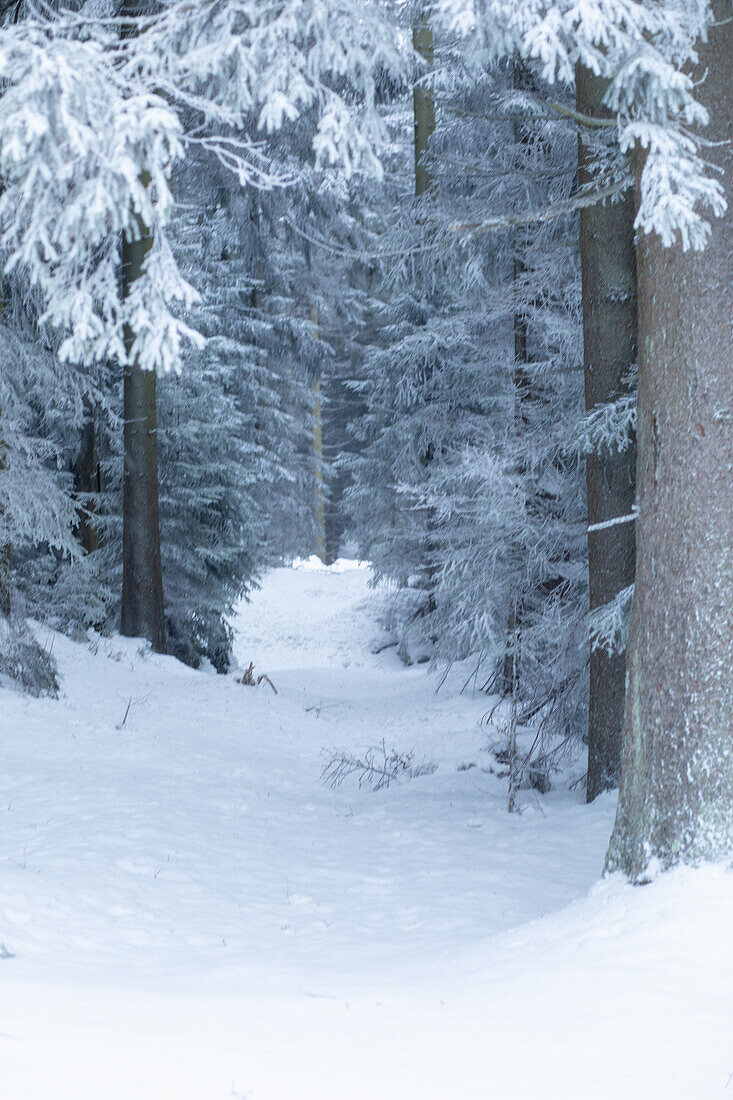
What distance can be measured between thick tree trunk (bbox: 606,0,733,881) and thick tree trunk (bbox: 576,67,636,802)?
253 centimetres

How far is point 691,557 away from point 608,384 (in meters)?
3.04

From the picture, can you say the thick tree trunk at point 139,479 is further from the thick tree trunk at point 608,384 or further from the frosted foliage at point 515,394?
the thick tree trunk at point 608,384

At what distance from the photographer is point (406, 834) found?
7473mm

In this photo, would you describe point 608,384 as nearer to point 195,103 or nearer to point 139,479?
point 195,103

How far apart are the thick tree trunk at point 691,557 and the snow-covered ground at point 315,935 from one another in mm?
284

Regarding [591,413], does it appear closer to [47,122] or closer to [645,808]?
[645,808]

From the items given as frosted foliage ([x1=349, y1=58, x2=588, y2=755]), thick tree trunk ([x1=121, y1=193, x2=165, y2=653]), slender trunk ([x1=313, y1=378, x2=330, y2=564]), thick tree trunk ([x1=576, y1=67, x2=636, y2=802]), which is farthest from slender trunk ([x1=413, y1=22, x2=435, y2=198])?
slender trunk ([x1=313, y1=378, x2=330, y2=564])

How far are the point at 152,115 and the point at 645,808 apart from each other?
372cm

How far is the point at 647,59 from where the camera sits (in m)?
3.99

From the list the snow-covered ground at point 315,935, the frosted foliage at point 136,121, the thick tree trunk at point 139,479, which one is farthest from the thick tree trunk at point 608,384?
the thick tree trunk at point 139,479

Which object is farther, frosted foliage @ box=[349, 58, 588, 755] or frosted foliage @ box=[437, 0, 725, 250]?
frosted foliage @ box=[349, 58, 588, 755]

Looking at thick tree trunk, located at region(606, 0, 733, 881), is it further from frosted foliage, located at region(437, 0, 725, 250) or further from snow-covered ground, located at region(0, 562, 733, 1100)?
snow-covered ground, located at region(0, 562, 733, 1100)

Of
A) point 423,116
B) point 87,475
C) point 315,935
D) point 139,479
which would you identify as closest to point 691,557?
point 315,935

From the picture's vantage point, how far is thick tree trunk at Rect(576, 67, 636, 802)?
23.6 feet
